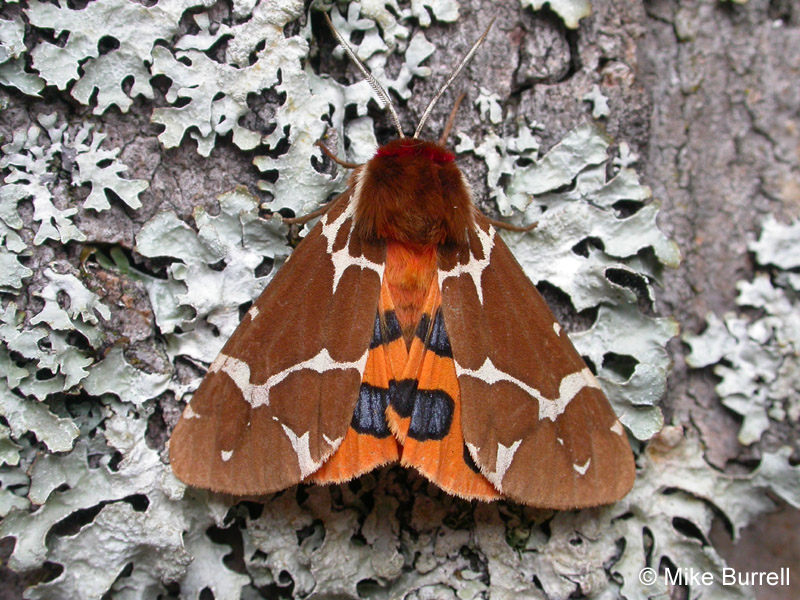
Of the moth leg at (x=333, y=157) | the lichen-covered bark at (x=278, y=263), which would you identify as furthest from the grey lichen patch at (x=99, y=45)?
the moth leg at (x=333, y=157)

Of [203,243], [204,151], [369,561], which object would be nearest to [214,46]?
[204,151]

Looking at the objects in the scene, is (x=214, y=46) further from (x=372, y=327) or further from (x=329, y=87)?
(x=372, y=327)

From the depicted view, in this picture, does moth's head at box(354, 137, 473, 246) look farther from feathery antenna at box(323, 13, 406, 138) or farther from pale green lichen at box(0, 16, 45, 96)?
pale green lichen at box(0, 16, 45, 96)

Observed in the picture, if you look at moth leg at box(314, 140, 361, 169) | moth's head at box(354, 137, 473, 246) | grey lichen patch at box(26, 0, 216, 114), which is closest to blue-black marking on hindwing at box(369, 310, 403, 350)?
moth's head at box(354, 137, 473, 246)

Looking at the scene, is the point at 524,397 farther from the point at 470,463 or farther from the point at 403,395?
the point at 403,395

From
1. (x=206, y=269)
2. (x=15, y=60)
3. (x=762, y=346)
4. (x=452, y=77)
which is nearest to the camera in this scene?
(x=15, y=60)

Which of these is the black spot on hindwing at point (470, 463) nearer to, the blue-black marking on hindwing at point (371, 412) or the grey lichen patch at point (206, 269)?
the blue-black marking on hindwing at point (371, 412)

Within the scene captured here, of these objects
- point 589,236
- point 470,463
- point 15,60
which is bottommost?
point 470,463

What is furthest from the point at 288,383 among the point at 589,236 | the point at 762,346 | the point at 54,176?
the point at 762,346
